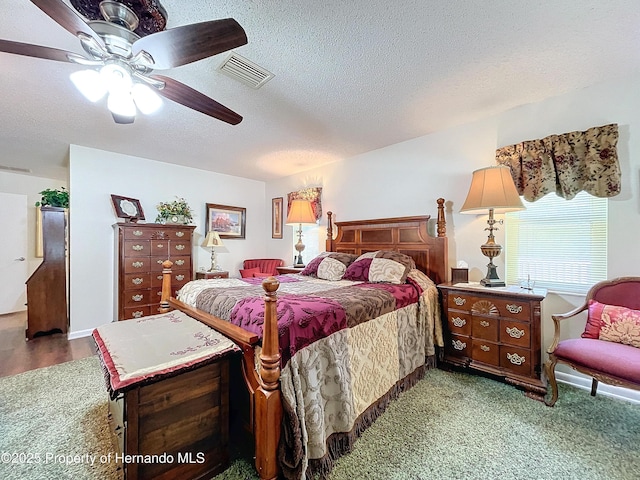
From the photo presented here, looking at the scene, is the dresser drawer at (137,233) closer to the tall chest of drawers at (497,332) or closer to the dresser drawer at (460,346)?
the tall chest of drawers at (497,332)

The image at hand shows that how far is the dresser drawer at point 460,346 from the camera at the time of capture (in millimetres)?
2488

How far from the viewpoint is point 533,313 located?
2.16 m

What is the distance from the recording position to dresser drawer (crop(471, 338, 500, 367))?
2328mm

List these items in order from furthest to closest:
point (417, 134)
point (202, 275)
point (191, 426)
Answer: point (202, 275) → point (417, 134) → point (191, 426)

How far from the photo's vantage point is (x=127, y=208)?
12.9ft

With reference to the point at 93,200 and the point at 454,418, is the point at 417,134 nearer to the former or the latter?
the point at 454,418

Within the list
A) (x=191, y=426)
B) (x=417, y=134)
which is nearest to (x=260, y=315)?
(x=191, y=426)

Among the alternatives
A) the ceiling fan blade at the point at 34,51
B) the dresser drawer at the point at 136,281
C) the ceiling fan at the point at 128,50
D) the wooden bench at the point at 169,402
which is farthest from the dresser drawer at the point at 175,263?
the ceiling fan blade at the point at 34,51

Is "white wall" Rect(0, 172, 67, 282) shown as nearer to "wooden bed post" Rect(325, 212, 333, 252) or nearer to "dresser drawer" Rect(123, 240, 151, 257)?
"dresser drawer" Rect(123, 240, 151, 257)

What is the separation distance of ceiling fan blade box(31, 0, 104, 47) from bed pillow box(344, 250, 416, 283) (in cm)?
257

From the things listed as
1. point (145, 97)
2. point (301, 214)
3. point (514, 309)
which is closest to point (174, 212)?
point (301, 214)

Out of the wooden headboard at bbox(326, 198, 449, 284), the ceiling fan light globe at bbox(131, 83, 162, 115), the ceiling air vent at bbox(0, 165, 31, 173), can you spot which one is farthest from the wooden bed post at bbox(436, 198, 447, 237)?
the ceiling air vent at bbox(0, 165, 31, 173)

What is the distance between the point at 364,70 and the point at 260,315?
1.92 m

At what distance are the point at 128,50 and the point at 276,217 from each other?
3.94 metres
